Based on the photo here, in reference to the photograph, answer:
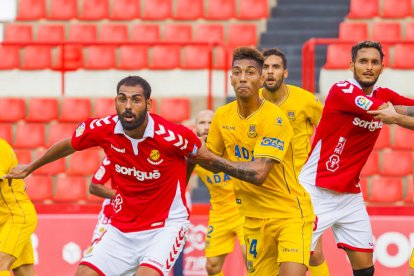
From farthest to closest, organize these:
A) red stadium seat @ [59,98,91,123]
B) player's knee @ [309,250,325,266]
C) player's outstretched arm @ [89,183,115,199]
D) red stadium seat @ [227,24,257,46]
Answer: red stadium seat @ [227,24,257,46] < red stadium seat @ [59,98,91,123] < player's outstretched arm @ [89,183,115,199] < player's knee @ [309,250,325,266]

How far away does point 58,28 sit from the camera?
1580 centimetres

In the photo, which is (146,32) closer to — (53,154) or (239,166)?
(53,154)

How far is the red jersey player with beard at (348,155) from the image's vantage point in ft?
27.6

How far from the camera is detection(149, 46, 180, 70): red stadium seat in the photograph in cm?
1486

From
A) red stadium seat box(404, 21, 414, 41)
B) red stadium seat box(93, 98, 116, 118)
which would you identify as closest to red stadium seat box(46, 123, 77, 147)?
red stadium seat box(93, 98, 116, 118)

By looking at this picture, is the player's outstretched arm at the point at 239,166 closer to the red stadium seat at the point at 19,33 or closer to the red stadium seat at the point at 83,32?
the red stadium seat at the point at 83,32

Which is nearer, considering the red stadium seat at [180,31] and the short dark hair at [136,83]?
the short dark hair at [136,83]

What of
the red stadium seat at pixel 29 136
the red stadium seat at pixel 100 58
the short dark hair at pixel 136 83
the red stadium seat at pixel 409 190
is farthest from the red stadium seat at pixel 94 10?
the short dark hair at pixel 136 83

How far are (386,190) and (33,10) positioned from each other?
20.2 feet

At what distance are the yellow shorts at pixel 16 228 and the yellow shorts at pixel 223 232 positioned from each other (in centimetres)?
204

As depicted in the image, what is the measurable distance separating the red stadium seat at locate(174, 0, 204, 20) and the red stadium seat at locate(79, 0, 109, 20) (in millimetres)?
1135

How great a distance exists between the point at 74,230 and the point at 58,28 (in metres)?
5.09

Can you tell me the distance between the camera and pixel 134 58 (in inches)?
589

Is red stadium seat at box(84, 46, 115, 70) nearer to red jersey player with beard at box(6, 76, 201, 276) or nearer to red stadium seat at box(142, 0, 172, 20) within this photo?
red stadium seat at box(142, 0, 172, 20)
